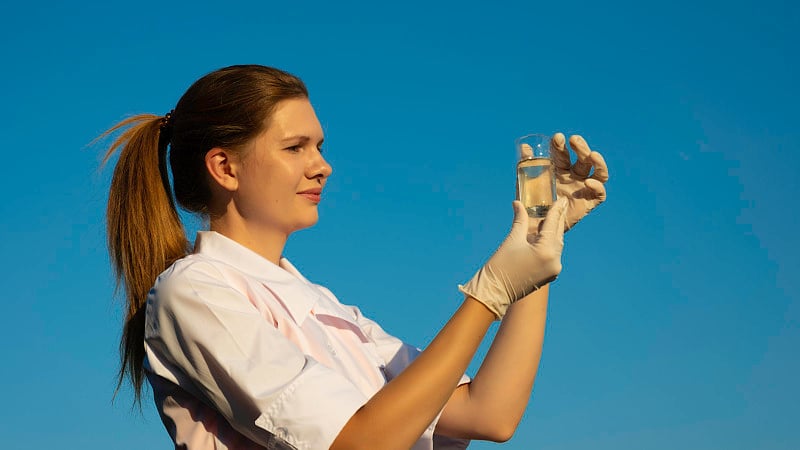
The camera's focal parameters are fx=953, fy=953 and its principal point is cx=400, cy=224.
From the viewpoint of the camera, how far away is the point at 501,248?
11.3 ft

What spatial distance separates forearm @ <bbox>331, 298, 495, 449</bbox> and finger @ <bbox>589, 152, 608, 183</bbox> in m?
1.32

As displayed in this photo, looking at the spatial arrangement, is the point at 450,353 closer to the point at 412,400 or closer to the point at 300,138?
the point at 412,400

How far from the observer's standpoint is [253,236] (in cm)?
394

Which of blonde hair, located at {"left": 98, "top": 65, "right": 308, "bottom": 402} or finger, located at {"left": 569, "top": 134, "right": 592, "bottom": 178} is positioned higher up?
finger, located at {"left": 569, "top": 134, "right": 592, "bottom": 178}

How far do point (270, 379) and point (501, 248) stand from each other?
3.15 ft

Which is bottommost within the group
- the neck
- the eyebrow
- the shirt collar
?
the shirt collar

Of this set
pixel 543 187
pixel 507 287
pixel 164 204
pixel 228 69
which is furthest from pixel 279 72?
pixel 507 287

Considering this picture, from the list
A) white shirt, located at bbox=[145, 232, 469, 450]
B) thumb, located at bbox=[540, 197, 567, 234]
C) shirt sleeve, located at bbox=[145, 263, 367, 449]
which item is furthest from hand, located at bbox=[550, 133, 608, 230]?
shirt sleeve, located at bbox=[145, 263, 367, 449]

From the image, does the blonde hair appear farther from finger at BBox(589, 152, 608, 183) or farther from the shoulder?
finger at BBox(589, 152, 608, 183)

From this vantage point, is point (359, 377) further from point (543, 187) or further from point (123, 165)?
point (123, 165)

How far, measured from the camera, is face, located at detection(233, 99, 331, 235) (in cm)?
385

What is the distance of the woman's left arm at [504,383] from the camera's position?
13.5ft

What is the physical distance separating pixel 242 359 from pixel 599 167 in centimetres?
188

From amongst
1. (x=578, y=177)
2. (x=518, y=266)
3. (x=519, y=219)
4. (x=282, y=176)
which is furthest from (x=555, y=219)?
(x=282, y=176)
